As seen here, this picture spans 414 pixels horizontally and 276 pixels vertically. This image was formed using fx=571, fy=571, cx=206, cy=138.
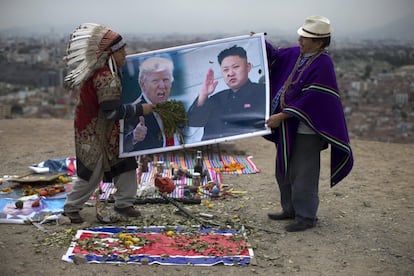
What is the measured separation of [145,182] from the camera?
683 centimetres

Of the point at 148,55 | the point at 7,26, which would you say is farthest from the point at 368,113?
the point at 7,26

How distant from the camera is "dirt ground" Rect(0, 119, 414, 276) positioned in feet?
14.5

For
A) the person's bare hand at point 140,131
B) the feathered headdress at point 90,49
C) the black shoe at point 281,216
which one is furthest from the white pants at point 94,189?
the black shoe at point 281,216

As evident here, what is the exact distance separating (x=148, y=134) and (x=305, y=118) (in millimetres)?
1540

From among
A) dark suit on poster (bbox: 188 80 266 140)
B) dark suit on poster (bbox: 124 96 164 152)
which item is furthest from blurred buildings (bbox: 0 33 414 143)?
dark suit on poster (bbox: 124 96 164 152)

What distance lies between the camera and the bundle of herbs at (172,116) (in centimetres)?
548

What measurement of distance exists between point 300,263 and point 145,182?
2.74 m

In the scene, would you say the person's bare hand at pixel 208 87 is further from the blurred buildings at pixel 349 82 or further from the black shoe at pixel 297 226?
the blurred buildings at pixel 349 82

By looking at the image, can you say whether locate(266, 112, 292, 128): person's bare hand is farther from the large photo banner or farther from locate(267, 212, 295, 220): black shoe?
locate(267, 212, 295, 220): black shoe

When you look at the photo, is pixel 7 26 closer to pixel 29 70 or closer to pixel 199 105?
pixel 29 70

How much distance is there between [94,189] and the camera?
536 centimetres

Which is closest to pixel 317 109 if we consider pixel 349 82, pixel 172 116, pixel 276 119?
pixel 276 119

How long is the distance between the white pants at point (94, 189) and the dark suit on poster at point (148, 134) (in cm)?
26

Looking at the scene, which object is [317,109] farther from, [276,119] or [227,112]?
[227,112]
